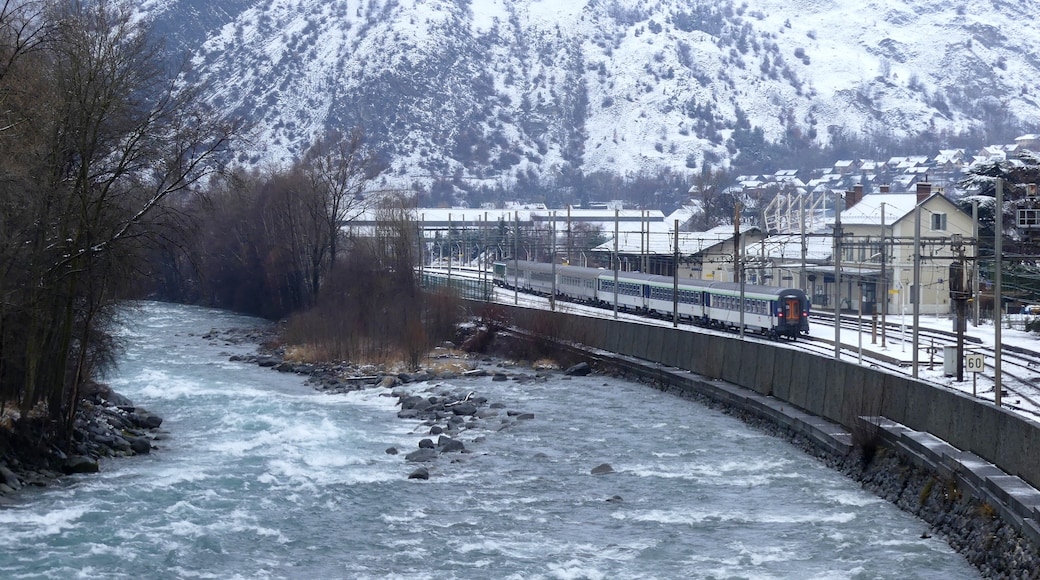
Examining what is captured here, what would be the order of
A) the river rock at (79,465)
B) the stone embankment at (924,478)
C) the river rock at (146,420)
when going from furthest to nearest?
the river rock at (146,420) → the river rock at (79,465) → the stone embankment at (924,478)

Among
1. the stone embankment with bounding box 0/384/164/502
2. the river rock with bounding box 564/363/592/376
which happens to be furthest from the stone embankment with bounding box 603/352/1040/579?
the stone embankment with bounding box 0/384/164/502

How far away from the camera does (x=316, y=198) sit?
76625 mm

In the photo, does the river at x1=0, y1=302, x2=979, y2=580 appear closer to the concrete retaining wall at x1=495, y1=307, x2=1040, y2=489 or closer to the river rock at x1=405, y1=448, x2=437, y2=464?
the river rock at x1=405, y1=448, x2=437, y2=464

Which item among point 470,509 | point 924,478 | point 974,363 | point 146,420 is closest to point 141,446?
point 146,420

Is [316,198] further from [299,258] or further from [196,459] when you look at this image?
[196,459]

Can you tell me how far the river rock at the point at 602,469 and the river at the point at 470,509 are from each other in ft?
1.02

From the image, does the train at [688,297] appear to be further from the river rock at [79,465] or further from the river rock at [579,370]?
the river rock at [79,465]

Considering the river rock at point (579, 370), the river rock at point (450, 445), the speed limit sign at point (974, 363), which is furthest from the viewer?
the river rock at point (579, 370)

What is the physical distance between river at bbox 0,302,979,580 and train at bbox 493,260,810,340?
1736 cm

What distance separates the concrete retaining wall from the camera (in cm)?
2275

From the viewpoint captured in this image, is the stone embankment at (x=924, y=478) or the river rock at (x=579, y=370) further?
the river rock at (x=579, y=370)

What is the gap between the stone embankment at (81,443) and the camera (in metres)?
27.0

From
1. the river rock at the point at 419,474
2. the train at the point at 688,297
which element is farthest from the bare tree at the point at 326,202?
the river rock at the point at 419,474

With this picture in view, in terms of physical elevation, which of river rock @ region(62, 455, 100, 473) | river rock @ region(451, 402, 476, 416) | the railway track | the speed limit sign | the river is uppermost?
the speed limit sign
